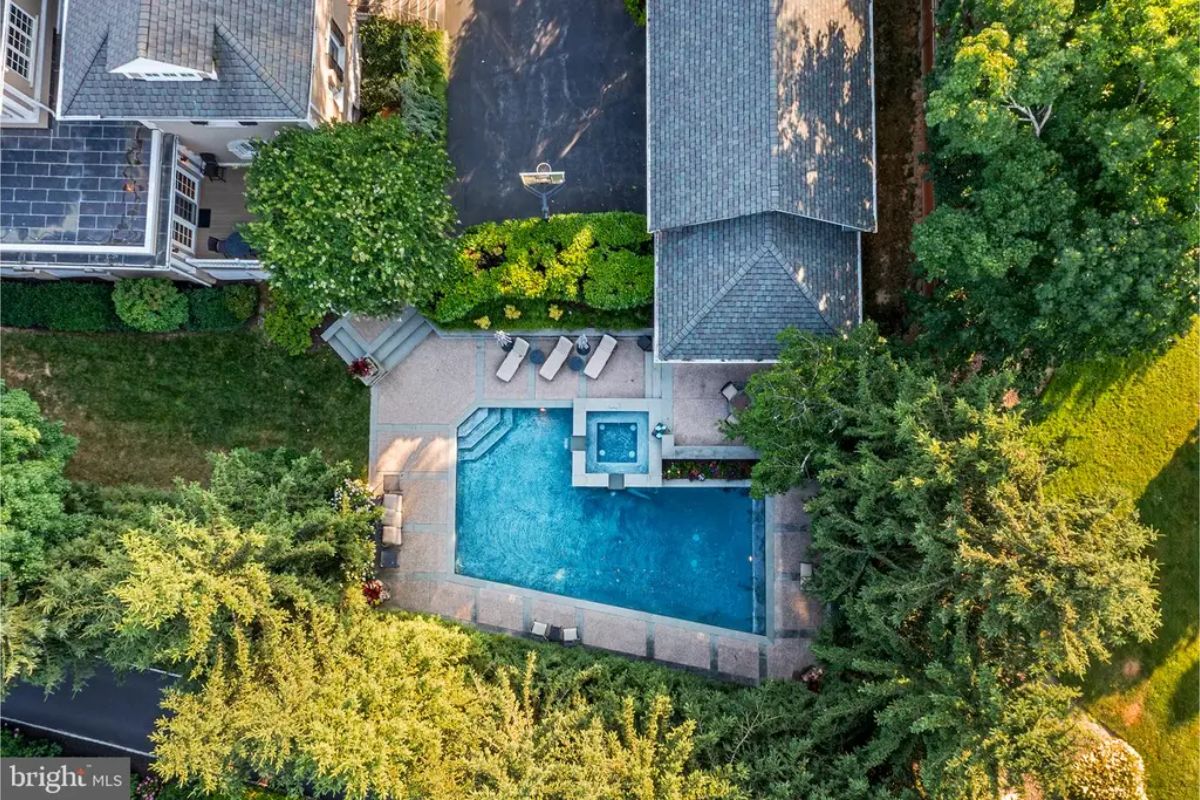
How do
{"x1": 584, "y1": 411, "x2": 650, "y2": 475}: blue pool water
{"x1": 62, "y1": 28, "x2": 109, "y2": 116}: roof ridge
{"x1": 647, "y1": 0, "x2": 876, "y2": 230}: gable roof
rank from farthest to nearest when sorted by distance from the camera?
{"x1": 584, "y1": 411, "x2": 650, "y2": 475}: blue pool water, {"x1": 647, "y1": 0, "x2": 876, "y2": 230}: gable roof, {"x1": 62, "y1": 28, "x2": 109, "y2": 116}: roof ridge

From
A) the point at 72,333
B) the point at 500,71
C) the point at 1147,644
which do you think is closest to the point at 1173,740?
the point at 1147,644

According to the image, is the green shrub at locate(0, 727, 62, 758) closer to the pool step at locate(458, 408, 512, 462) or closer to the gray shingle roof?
the pool step at locate(458, 408, 512, 462)

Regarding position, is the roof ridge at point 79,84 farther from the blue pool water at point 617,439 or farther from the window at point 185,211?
the blue pool water at point 617,439

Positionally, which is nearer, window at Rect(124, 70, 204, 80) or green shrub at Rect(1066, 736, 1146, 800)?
window at Rect(124, 70, 204, 80)

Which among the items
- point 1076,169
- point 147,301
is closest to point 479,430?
point 147,301

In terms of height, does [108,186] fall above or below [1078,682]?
above

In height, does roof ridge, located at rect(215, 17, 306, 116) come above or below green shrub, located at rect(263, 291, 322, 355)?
above

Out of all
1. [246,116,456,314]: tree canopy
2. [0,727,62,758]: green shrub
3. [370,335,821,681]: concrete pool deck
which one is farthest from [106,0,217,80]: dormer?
[0,727,62,758]: green shrub

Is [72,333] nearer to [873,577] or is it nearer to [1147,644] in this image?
[873,577]
